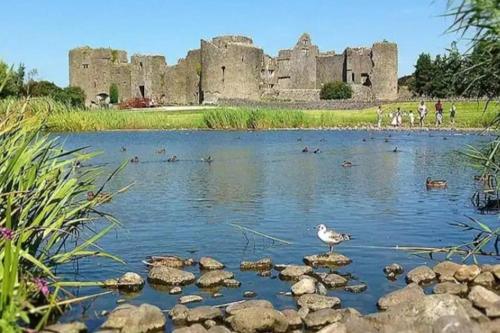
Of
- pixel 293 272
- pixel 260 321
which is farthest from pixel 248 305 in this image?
pixel 293 272

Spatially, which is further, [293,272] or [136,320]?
[293,272]

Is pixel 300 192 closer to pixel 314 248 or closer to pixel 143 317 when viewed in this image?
pixel 314 248

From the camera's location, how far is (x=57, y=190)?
21.2 feet

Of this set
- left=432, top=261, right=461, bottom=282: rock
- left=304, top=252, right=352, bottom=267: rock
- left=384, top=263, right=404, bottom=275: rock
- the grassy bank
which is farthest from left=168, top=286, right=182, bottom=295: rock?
the grassy bank

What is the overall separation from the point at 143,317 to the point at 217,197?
972 cm

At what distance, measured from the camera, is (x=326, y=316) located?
276 inches

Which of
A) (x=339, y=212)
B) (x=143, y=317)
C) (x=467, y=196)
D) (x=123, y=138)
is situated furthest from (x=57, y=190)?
(x=123, y=138)

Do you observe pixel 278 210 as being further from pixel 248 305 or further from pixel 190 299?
pixel 248 305

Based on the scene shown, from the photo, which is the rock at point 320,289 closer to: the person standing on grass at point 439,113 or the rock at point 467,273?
the rock at point 467,273

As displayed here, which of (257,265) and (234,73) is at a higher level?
(234,73)

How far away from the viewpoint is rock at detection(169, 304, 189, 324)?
7172 mm

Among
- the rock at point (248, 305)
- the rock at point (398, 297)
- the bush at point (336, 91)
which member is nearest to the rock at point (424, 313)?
the rock at point (398, 297)

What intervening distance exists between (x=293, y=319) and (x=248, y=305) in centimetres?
49

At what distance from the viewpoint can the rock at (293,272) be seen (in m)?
8.82
